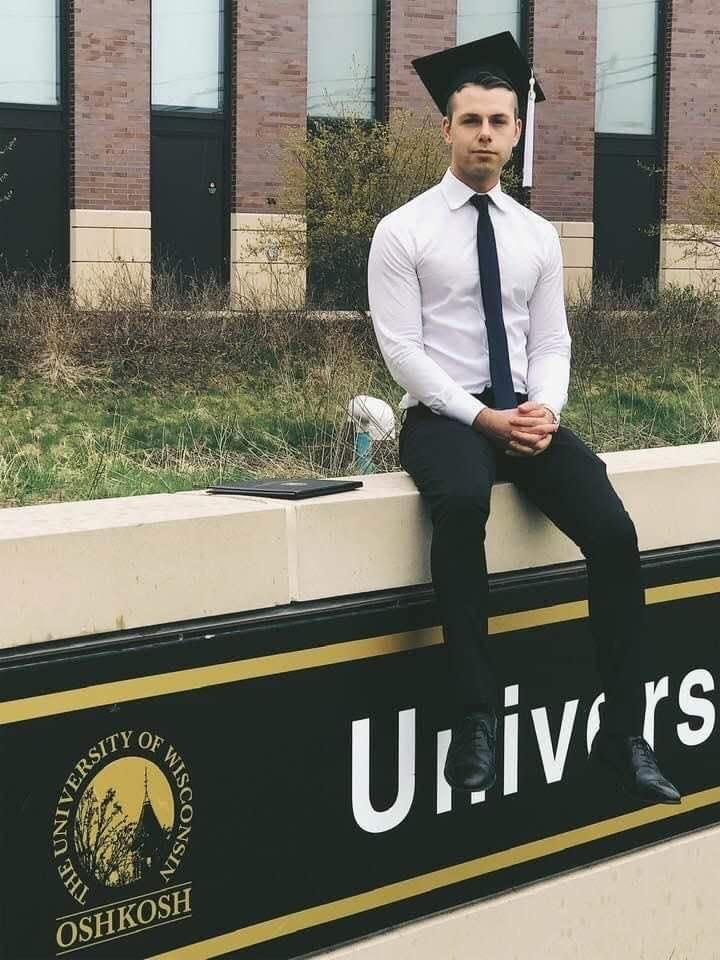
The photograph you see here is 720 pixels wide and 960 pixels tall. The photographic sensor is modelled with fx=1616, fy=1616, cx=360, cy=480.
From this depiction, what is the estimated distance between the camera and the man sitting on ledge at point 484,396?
3.61 m

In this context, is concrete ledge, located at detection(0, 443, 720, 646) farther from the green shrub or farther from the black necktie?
the green shrub

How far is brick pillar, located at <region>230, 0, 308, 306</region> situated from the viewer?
2572cm

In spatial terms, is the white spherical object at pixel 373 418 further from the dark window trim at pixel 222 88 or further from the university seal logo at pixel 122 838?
the dark window trim at pixel 222 88

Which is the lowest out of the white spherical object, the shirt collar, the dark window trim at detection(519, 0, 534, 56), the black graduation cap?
the white spherical object

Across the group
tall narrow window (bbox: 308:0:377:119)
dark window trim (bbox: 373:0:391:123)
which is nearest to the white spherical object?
tall narrow window (bbox: 308:0:377:119)

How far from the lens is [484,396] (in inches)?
165

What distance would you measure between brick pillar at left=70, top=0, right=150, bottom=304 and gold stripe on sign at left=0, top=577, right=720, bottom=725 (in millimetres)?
21050

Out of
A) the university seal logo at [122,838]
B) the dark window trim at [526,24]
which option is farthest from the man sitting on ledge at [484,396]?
the dark window trim at [526,24]

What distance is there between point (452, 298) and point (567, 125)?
26.2 metres

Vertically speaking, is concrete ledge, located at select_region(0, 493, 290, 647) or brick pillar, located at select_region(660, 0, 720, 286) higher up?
brick pillar, located at select_region(660, 0, 720, 286)

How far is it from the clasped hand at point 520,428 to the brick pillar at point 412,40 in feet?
76.6

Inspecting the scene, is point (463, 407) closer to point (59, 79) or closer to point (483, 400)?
point (483, 400)

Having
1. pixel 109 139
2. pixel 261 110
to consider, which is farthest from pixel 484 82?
pixel 261 110

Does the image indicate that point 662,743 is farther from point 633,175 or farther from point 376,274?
point 633,175
